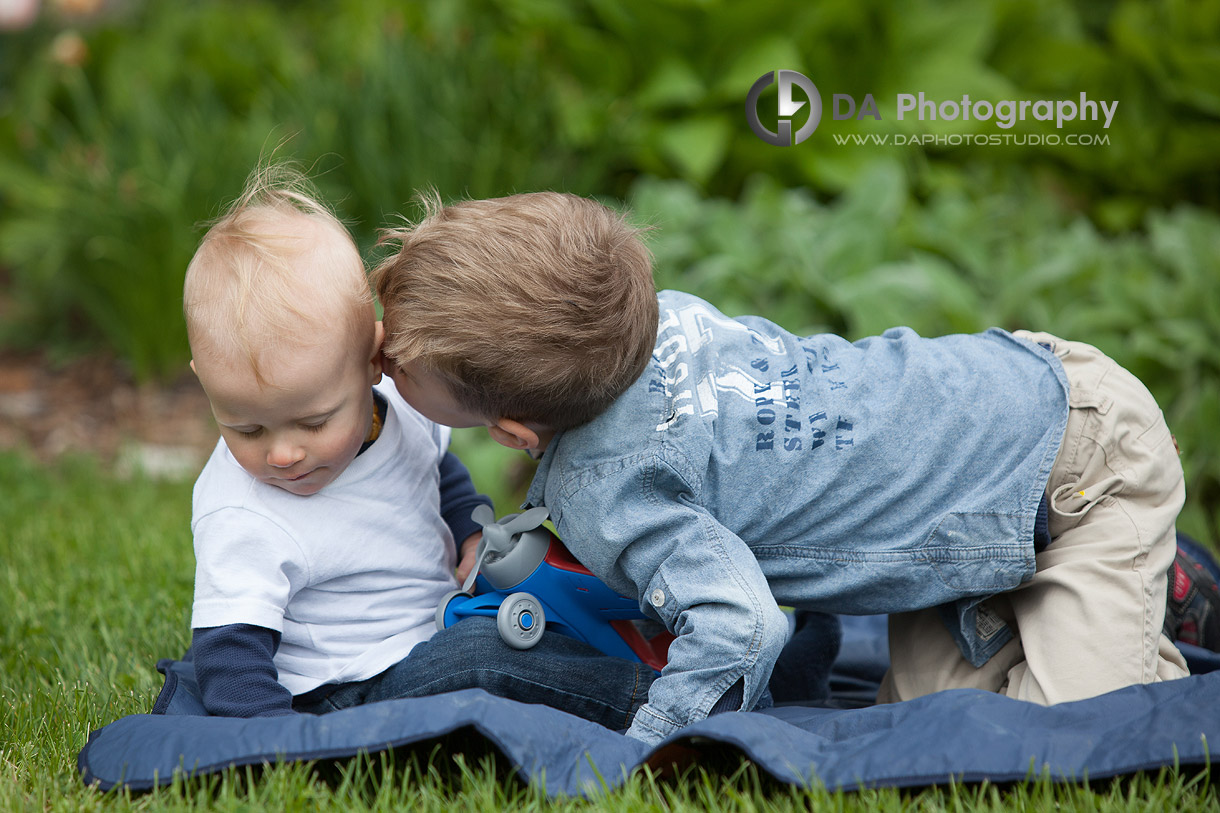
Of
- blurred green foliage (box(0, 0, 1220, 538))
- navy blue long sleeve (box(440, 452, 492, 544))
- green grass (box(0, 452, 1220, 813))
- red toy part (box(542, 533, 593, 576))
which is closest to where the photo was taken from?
green grass (box(0, 452, 1220, 813))

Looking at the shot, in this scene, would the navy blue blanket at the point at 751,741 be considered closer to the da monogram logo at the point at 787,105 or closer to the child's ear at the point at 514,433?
the child's ear at the point at 514,433

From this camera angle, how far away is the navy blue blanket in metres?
1.70

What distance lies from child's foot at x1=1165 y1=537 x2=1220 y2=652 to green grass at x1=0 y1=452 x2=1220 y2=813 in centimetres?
73

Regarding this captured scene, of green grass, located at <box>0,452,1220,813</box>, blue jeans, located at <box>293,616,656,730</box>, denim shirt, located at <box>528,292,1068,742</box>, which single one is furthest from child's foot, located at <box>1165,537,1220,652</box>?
blue jeans, located at <box>293,616,656,730</box>

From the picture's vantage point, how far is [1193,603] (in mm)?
2379

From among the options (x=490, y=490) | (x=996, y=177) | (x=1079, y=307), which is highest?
(x=996, y=177)

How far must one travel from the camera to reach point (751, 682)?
6.16 ft

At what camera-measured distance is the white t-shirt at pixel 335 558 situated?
1975mm

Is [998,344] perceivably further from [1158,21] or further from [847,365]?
[1158,21]

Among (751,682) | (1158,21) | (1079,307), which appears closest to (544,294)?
(751,682)

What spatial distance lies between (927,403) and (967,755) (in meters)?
0.68

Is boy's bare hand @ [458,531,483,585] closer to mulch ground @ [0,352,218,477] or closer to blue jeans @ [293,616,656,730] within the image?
blue jeans @ [293,616,656,730]

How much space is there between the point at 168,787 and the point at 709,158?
11.7ft

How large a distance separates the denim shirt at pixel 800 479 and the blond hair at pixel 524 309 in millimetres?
93
